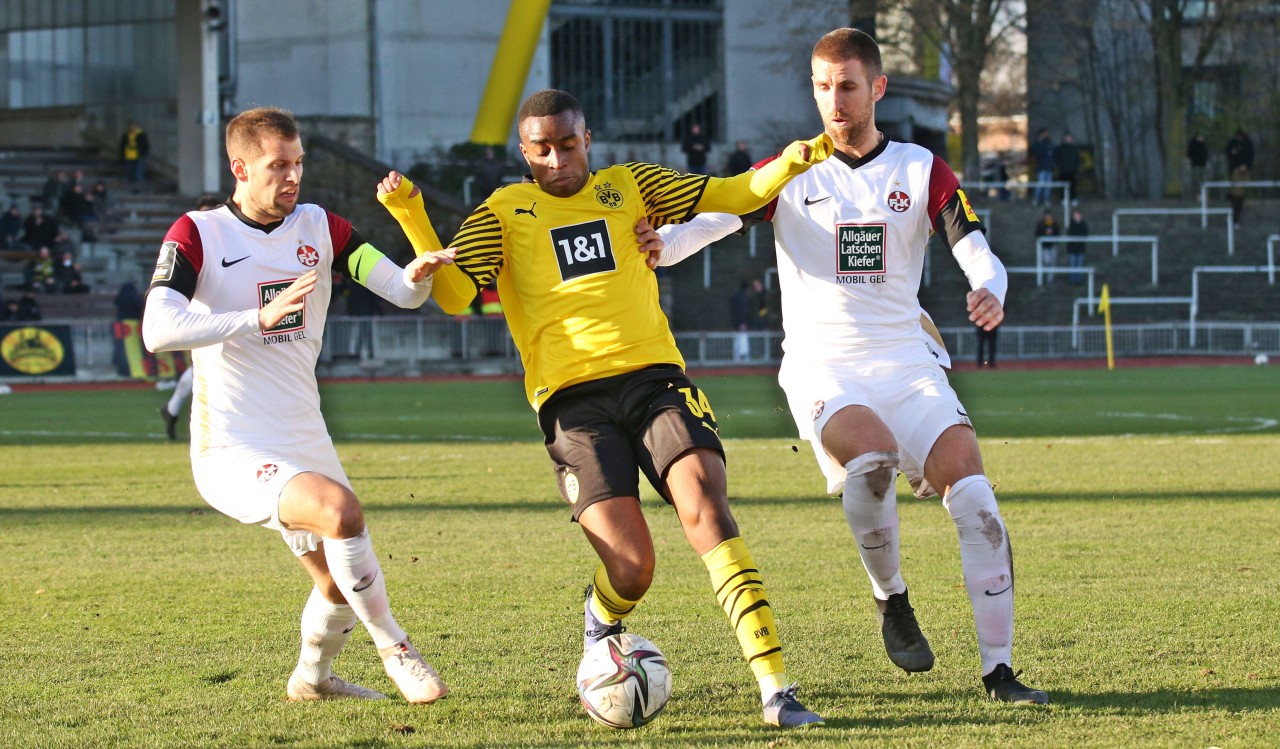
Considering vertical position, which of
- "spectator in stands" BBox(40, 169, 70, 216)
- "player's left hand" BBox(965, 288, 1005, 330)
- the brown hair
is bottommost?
"player's left hand" BBox(965, 288, 1005, 330)

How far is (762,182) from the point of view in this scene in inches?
240

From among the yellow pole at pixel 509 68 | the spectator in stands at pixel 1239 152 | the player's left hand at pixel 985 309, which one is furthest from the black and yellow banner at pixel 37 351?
the spectator in stands at pixel 1239 152

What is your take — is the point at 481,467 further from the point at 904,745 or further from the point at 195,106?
the point at 195,106

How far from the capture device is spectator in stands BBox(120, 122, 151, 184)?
130 feet

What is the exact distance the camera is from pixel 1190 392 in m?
22.3

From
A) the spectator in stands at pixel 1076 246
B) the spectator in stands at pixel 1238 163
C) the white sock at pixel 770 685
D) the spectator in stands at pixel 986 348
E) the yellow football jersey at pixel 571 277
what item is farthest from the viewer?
the spectator in stands at pixel 1238 163

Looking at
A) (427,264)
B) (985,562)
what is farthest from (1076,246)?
(427,264)

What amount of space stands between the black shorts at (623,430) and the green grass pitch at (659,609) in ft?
2.57

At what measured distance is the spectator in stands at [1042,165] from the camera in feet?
125

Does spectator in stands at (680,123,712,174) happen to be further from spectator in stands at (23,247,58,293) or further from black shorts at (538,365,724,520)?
black shorts at (538,365,724,520)

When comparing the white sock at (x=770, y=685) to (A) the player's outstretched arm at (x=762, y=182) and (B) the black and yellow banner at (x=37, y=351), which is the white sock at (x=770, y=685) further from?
(B) the black and yellow banner at (x=37, y=351)

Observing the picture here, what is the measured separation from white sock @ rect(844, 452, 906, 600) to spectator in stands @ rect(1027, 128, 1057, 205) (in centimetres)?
3313

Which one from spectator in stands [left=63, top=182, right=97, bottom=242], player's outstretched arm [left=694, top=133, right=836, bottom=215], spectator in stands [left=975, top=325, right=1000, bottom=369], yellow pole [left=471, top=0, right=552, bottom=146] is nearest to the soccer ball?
player's outstretched arm [left=694, top=133, right=836, bottom=215]

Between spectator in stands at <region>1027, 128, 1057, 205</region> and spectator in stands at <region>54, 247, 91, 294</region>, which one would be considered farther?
spectator in stands at <region>1027, 128, 1057, 205</region>
